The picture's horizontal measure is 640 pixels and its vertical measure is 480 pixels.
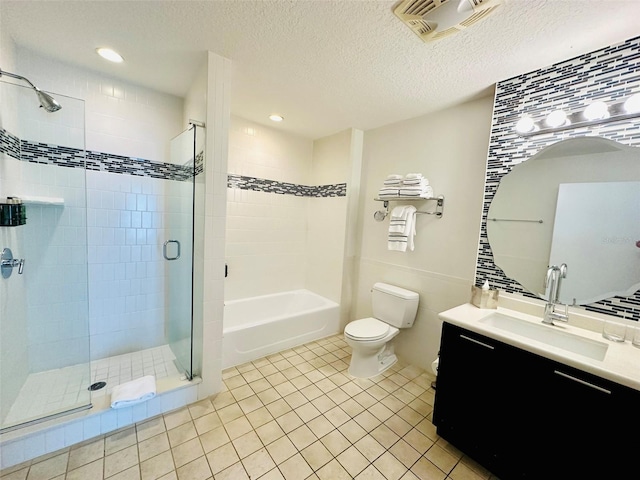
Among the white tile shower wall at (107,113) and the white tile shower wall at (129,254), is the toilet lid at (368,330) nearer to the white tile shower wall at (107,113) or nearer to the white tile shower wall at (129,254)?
the white tile shower wall at (129,254)

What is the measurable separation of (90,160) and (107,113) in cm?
41

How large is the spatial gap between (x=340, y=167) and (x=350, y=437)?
2.54 metres

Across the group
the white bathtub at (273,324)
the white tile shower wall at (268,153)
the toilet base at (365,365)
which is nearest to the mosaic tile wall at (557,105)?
the toilet base at (365,365)

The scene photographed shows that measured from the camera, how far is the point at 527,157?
175cm

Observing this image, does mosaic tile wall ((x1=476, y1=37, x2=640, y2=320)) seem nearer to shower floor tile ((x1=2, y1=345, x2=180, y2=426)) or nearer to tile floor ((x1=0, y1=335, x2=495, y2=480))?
tile floor ((x1=0, y1=335, x2=495, y2=480))

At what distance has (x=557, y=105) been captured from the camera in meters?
1.62

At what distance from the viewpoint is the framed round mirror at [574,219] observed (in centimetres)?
140

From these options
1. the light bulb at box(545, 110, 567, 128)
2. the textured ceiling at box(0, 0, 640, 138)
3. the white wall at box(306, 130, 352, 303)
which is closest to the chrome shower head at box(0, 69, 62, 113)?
the textured ceiling at box(0, 0, 640, 138)

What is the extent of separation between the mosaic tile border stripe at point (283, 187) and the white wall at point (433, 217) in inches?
17.0

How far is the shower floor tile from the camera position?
5.01ft

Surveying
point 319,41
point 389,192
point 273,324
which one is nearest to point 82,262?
point 273,324

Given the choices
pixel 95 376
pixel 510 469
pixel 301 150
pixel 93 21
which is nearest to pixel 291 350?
pixel 95 376

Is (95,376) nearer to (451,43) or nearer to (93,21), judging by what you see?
(93,21)

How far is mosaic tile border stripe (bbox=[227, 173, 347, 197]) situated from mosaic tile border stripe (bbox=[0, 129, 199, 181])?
26.7 inches
